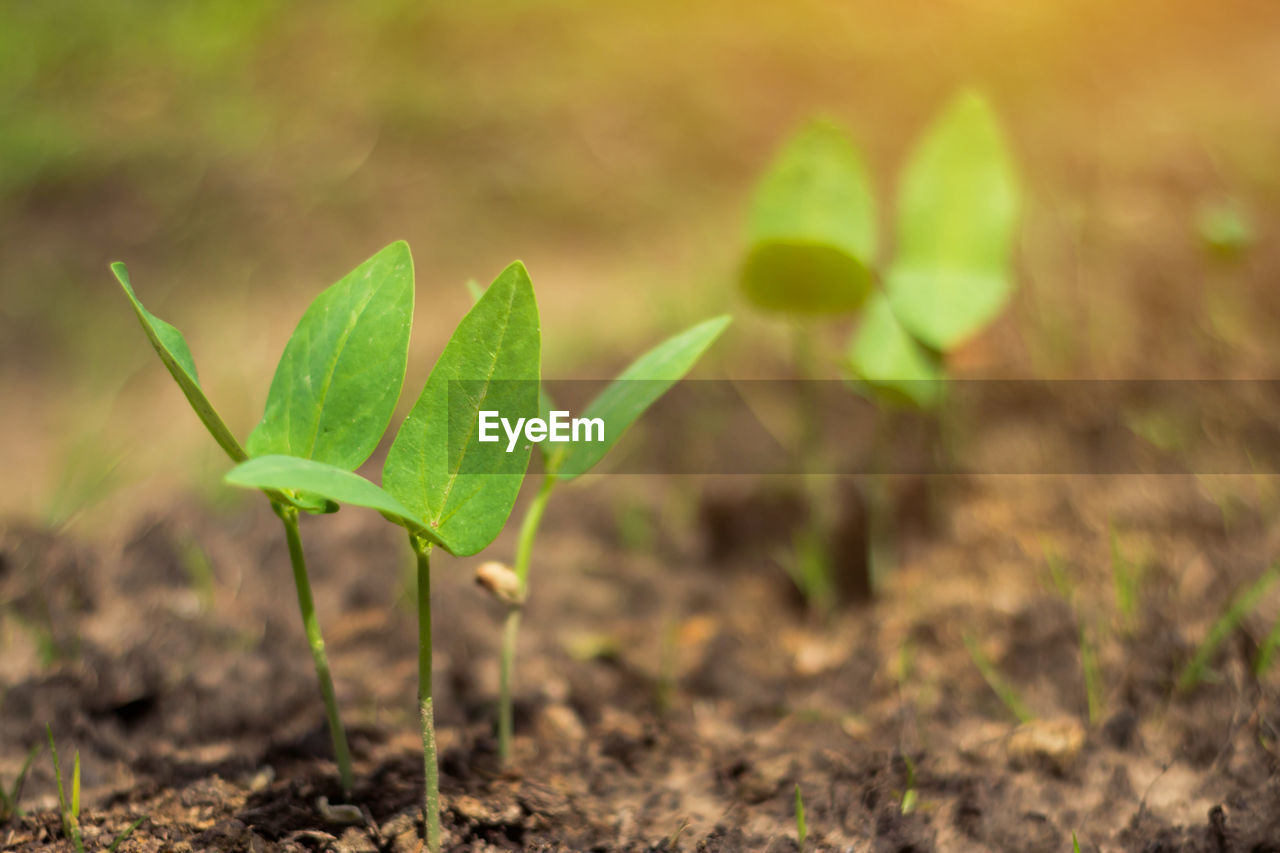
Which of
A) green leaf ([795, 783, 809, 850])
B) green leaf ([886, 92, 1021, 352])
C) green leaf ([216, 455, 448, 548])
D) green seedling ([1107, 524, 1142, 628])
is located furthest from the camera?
green leaf ([886, 92, 1021, 352])

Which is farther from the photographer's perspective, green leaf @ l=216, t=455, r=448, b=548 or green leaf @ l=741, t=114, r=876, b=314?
green leaf @ l=741, t=114, r=876, b=314

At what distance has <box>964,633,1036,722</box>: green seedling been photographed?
965mm

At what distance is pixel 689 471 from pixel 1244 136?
1615 mm

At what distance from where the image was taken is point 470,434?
67cm

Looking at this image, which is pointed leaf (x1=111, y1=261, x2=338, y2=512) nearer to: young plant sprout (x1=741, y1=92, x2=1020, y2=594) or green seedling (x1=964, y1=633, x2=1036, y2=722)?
young plant sprout (x1=741, y1=92, x2=1020, y2=594)

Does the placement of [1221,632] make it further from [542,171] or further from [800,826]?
[542,171]

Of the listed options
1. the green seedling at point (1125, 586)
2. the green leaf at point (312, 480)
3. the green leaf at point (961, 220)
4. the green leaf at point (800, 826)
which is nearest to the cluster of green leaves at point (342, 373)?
the green leaf at point (312, 480)

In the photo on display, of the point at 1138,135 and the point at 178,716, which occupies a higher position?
the point at 1138,135

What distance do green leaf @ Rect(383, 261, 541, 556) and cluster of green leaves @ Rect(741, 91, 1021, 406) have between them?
1.62 feet

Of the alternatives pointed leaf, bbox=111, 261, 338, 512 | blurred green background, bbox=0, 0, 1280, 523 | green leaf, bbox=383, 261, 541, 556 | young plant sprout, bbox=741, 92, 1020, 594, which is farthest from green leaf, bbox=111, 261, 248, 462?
blurred green background, bbox=0, 0, 1280, 523

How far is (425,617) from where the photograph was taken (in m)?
0.69

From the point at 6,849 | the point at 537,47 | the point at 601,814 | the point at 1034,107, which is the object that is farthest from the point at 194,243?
the point at 1034,107

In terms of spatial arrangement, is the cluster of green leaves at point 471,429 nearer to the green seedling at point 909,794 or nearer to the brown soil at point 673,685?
the brown soil at point 673,685

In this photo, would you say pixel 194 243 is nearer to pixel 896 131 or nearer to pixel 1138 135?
pixel 896 131
